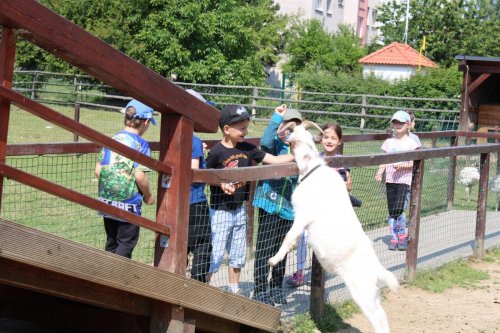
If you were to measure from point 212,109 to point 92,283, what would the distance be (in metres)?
1.22

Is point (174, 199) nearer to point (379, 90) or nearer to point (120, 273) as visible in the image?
point (120, 273)

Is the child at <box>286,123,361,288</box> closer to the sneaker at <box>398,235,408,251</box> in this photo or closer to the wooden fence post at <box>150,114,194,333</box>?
the sneaker at <box>398,235,408,251</box>

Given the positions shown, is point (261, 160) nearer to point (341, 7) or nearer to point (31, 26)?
point (31, 26)

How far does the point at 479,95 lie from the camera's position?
20750mm

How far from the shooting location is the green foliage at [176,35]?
35.5 m

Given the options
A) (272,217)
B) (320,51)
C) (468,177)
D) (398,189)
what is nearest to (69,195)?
(272,217)

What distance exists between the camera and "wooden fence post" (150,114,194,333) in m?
4.25

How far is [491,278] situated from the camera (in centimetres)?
805

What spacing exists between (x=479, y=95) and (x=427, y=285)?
14.5 meters

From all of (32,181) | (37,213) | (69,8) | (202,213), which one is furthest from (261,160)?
(69,8)

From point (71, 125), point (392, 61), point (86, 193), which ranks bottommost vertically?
point (86, 193)

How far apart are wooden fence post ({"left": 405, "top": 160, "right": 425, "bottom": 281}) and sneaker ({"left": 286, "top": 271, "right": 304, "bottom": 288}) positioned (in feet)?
4.96

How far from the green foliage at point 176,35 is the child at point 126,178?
30.6m

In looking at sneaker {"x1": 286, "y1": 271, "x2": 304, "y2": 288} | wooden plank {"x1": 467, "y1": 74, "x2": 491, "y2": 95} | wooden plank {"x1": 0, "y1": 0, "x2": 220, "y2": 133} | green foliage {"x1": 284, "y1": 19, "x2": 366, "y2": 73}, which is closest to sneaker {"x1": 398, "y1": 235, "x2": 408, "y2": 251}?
sneaker {"x1": 286, "y1": 271, "x2": 304, "y2": 288}
